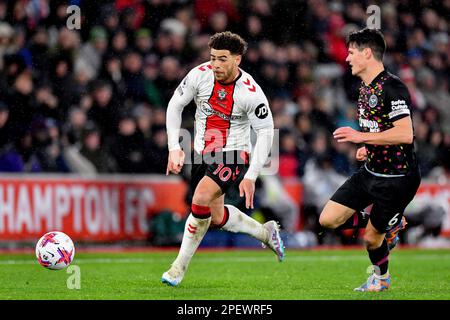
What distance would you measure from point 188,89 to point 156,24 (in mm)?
8250

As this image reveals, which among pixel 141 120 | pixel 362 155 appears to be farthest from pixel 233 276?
pixel 141 120

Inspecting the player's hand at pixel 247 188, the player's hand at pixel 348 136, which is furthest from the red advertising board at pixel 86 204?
the player's hand at pixel 348 136

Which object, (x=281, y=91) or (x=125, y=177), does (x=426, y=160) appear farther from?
(x=125, y=177)

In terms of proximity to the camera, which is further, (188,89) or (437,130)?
(437,130)

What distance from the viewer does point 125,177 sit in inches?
590

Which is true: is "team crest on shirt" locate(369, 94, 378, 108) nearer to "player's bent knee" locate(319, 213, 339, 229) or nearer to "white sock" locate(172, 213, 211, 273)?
"player's bent knee" locate(319, 213, 339, 229)

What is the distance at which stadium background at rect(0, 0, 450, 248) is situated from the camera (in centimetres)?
1427

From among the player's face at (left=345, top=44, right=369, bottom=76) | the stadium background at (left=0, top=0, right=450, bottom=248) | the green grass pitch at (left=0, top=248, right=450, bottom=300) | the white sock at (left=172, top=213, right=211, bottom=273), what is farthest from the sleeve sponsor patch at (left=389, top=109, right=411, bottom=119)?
the stadium background at (left=0, top=0, right=450, bottom=248)

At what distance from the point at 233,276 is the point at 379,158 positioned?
270 cm

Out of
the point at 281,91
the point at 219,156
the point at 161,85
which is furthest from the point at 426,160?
the point at 219,156

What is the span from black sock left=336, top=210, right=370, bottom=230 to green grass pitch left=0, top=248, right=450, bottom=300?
24.0 inches

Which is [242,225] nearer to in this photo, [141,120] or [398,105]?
[398,105]
